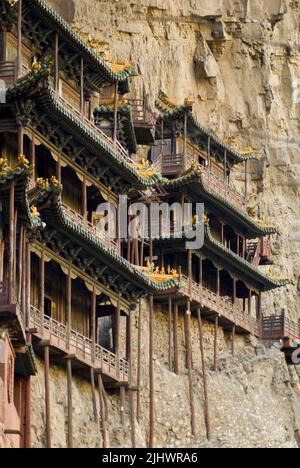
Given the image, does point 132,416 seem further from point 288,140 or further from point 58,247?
point 288,140

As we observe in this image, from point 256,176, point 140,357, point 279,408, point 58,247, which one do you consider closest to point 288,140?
point 256,176

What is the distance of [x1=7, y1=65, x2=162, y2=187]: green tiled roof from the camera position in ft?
164

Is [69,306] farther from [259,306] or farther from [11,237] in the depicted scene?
[259,306]

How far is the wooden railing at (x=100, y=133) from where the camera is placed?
54.1 m

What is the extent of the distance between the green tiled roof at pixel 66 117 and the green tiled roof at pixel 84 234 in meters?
2.75

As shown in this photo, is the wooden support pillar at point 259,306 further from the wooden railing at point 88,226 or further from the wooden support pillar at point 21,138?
the wooden support pillar at point 21,138

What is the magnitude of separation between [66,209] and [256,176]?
2332cm

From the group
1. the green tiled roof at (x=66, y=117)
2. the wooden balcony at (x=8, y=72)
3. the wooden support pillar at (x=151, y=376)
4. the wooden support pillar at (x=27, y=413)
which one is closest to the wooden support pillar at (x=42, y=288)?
the wooden support pillar at (x=27, y=413)

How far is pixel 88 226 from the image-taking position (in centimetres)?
5488

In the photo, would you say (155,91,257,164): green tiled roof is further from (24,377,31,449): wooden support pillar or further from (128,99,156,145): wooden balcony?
(24,377,31,449): wooden support pillar

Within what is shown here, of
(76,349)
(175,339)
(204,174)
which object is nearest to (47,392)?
(76,349)

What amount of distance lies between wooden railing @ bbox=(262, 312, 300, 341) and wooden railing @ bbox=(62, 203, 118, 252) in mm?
13308

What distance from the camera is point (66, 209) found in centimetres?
5391

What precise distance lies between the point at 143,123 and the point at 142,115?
1857mm
